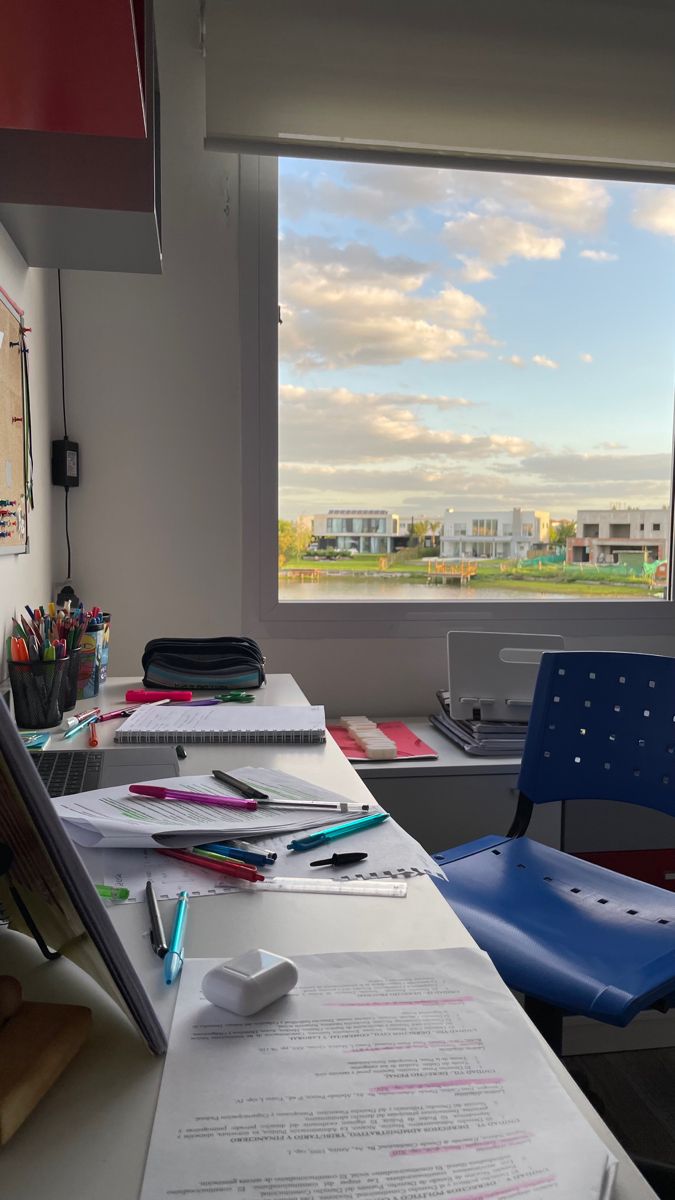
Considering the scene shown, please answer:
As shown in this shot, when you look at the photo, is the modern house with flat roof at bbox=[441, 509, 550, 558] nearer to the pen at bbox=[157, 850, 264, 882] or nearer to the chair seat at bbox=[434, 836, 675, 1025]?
the chair seat at bbox=[434, 836, 675, 1025]

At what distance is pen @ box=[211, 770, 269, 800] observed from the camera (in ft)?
3.45

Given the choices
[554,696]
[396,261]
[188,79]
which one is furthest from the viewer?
[396,261]

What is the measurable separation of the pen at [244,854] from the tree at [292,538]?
60.9 inches

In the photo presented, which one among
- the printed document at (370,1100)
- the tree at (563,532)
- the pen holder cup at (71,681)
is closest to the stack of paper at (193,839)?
the printed document at (370,1100)

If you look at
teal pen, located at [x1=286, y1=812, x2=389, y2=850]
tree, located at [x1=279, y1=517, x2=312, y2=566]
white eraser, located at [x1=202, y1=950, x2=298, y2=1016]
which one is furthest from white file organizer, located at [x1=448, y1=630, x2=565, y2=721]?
white eraser, located at [x1=202, y1=950, x2=298, y2=1016]

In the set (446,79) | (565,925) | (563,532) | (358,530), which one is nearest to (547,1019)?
(565,925)

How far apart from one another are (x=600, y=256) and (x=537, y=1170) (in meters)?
2.55

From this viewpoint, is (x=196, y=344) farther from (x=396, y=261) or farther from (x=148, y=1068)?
(x=148, y=1068)

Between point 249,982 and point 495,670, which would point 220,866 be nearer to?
point 249,982

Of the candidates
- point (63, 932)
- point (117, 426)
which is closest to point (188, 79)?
point (117, 426)

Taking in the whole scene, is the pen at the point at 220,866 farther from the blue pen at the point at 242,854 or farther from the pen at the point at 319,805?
the pen at the point at 319,805

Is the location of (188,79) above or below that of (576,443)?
above

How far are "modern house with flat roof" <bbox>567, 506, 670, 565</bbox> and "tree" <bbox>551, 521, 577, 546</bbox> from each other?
1 cm

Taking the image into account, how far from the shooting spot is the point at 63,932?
60 centimetres
